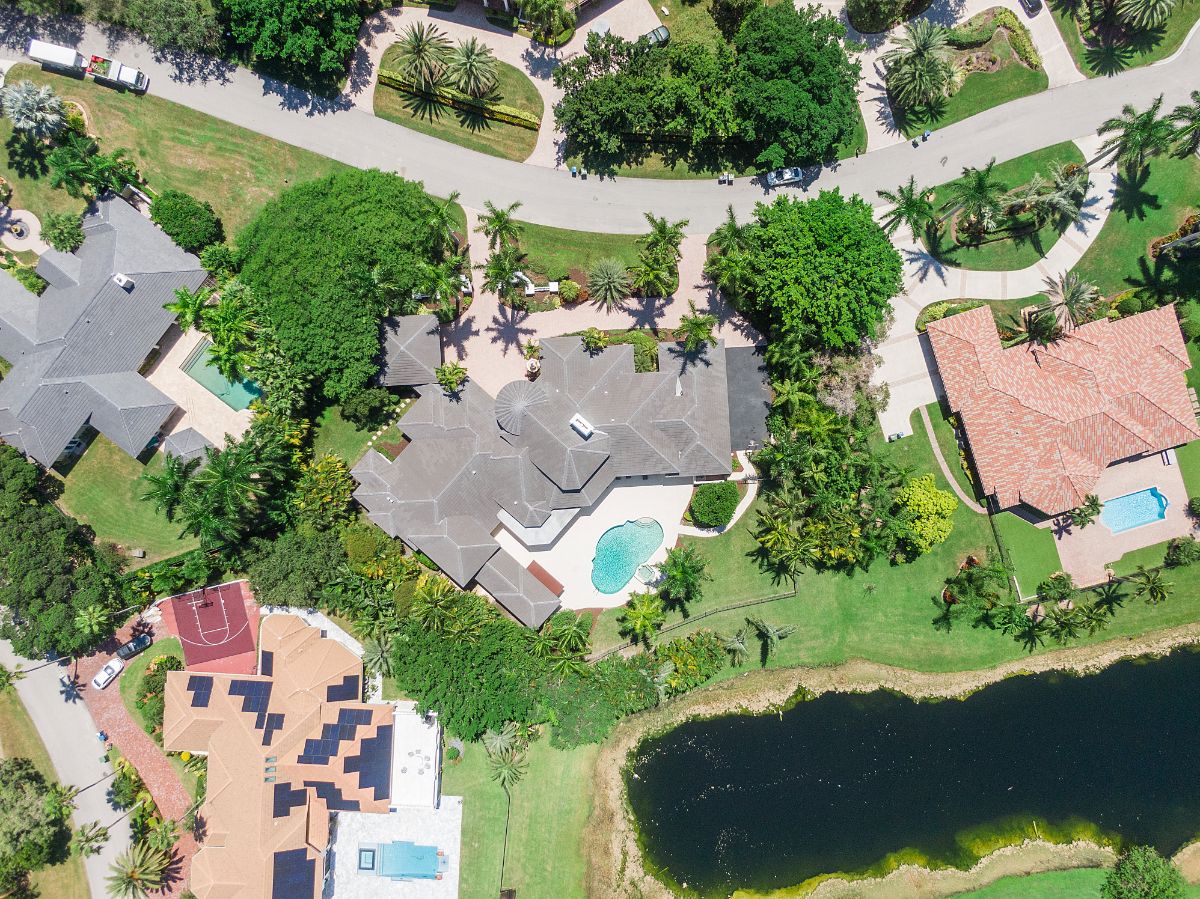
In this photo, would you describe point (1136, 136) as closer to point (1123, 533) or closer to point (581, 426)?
point (1123, 533)

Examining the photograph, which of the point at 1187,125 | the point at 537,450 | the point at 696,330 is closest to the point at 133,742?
the point at 537,450

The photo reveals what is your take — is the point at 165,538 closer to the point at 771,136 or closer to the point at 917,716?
the point at 771,136

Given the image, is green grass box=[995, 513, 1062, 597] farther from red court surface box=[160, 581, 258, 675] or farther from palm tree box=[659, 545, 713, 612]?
red court surface box=[160, 581, 258, 675]

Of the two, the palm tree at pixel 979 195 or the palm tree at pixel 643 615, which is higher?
the palm tree at pixel 979 195

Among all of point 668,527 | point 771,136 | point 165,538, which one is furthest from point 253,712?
point 771,136

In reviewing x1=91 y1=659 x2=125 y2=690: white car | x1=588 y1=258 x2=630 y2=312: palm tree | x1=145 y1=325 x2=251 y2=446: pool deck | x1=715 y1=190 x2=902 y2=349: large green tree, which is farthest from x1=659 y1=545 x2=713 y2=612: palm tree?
x1=91 y1=659 x2=125 y2=690: white car

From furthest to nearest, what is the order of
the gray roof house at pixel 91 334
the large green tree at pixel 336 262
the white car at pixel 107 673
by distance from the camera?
the white car at pixel 107 673, the gray roof house at pixel 91 334, the large green tree at pixel 336 262

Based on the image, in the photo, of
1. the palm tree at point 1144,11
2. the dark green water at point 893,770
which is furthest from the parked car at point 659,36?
the dark green water at point 893,770

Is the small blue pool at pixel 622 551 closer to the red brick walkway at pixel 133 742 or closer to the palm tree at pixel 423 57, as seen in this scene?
the red brick walkway at pixel 133 742
